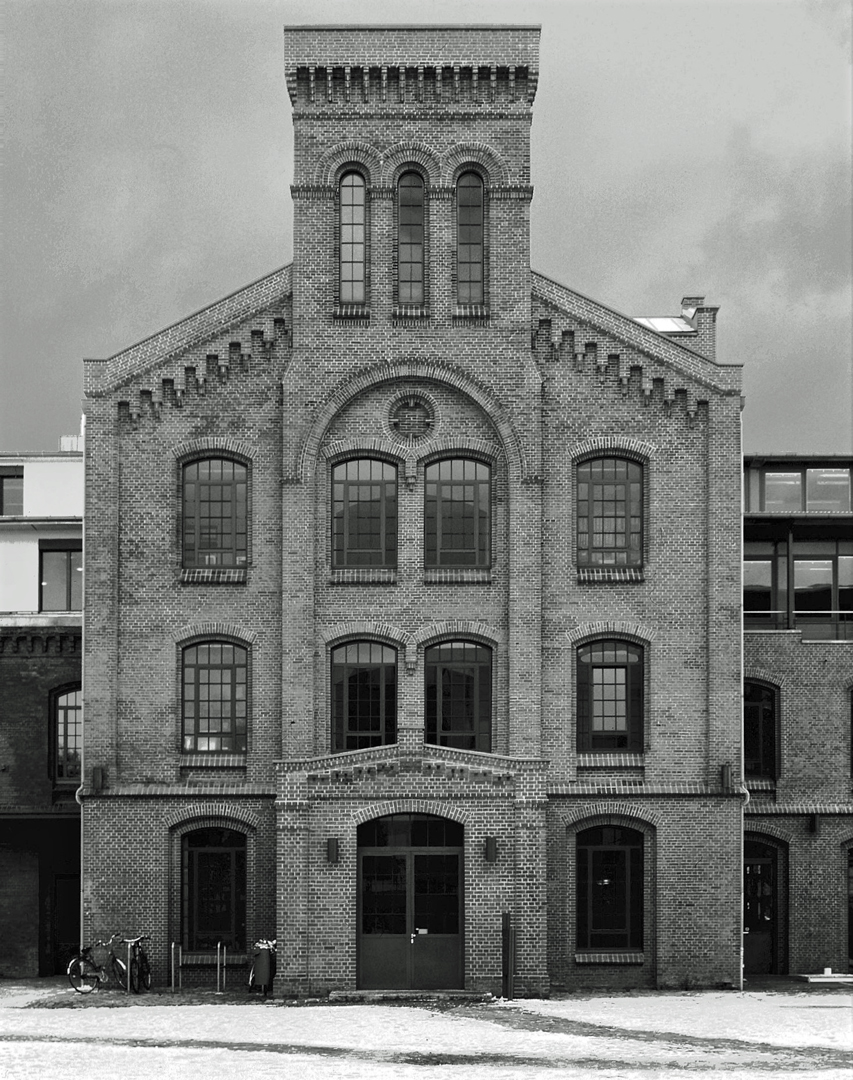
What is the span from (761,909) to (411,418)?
1299 centimetres

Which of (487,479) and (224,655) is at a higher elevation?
(487,479)

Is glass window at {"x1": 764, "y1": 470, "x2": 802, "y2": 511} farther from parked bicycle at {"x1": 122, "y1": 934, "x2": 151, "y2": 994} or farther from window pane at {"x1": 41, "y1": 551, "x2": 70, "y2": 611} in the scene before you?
parked bicycle at {"x1": 122, "y1": 934, "x2": 151, "y2": 994}

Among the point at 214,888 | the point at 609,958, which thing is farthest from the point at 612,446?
the point at 214,888

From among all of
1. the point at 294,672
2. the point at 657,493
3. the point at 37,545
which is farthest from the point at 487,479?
the point at 37,545

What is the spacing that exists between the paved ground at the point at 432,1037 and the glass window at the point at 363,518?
8488mm

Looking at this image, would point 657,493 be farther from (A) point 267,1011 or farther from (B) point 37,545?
(B) point 37,545

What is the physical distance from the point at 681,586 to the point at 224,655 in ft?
29.9

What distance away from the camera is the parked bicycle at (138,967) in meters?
29.6

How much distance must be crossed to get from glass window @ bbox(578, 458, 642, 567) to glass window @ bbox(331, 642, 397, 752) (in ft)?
14.6

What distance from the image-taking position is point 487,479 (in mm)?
31219

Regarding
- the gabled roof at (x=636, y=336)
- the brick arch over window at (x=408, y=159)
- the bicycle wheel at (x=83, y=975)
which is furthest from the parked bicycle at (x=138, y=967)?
the brick arch over window at (x=408, y=159)

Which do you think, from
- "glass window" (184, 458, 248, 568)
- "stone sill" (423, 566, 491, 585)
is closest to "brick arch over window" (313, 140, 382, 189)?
"glass window" (184, 458, 248, 568)

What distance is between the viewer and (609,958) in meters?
30.5

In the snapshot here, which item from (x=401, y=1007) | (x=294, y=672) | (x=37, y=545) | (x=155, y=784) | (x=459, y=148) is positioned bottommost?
(x=401, y=1007)
